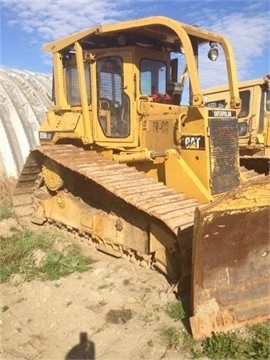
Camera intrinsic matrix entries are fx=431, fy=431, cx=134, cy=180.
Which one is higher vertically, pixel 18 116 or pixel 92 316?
pixel 18 116

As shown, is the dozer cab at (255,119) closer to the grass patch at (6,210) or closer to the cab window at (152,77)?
the cab window at (152,77)

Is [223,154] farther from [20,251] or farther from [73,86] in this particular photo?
[20,251]

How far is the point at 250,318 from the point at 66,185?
343 cm

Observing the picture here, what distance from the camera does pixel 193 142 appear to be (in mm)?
5219

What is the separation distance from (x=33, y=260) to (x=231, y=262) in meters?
2.70

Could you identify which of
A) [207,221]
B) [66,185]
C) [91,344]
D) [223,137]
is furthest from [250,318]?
[66,185]

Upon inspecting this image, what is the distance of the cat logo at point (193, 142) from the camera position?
5.13 meters

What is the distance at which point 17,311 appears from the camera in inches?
181

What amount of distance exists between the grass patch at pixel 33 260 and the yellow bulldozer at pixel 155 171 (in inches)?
16.4

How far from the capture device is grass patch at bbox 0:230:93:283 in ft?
17.2

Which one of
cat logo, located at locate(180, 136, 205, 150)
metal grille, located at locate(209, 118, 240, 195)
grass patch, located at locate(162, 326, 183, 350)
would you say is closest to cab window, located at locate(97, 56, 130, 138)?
cat logo, located at locate(180, 136, 205, 150)

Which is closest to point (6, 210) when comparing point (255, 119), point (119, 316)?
point (119, 316)

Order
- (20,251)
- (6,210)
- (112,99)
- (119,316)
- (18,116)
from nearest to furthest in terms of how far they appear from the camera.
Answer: (119,316) → (20,251) → (112,99) → (6,210) → (18,116)

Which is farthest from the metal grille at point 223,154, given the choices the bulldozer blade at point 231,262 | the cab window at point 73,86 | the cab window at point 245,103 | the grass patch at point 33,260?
the cab window at point 245,103
